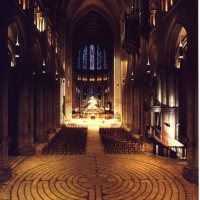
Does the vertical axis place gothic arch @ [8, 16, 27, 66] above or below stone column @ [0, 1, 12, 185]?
above

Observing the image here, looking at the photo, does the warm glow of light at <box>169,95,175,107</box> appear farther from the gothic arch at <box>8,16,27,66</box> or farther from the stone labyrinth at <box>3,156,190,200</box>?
the gothic arch at <box>8,16,27,66</box>

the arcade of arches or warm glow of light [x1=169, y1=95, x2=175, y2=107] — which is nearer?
the arcade of arches

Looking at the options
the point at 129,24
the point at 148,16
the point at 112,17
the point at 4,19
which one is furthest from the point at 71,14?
the point at 4,19

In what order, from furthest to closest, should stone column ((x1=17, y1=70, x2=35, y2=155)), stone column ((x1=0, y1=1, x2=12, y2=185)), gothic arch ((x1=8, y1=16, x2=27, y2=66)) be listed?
stone column ((x1=17, y1=70, x2=35, y2=155)) < gothic arch ((x1=8, y1=16, x2=27, y2=66)) < stone column ((x1=0, y1=1, x2=12, y2=185))

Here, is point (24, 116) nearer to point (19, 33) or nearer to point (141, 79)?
point (19, 33)

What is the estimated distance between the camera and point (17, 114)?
15.3 metres

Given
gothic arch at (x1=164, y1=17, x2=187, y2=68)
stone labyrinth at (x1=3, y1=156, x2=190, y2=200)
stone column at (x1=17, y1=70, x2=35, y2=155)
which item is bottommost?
stone labyrinth at (x1=3, y1=156, x2=190, y2=200)

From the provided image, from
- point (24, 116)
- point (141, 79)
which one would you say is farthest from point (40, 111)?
point (141, 79)

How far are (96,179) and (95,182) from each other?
0.39m

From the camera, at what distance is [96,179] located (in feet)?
35.5

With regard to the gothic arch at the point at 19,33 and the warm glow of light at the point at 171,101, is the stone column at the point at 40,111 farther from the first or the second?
the warm glow of light at the point at 171,101

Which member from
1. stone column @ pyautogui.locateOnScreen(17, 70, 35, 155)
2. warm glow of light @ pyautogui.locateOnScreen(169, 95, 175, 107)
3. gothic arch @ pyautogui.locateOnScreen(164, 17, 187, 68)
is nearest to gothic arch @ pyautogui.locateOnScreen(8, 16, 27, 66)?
stone column @ pyautogui.locateOnScreen(17, 70, 35, 155)

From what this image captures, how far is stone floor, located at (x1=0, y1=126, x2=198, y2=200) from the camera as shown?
9.04m

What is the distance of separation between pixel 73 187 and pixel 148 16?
48.8 feet
